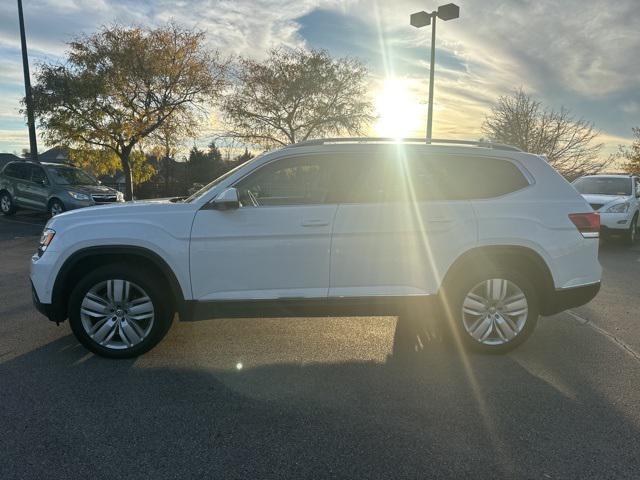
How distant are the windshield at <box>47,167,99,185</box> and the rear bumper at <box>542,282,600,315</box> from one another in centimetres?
1352

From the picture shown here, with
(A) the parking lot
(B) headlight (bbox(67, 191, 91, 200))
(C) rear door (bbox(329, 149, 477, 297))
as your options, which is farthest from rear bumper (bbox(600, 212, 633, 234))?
(B) headlight (bbox(67, 191, 91, 200))

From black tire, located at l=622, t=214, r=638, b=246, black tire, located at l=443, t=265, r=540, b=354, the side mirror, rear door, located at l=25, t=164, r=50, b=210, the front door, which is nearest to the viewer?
the side mirror

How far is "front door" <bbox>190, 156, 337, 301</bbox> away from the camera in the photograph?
3.68 metres

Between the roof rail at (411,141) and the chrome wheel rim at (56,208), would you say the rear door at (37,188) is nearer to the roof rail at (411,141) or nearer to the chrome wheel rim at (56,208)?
the chrome wheel rim at (56,208)

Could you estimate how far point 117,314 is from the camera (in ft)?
12.3

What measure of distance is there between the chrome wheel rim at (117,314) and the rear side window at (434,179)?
199 centimetres

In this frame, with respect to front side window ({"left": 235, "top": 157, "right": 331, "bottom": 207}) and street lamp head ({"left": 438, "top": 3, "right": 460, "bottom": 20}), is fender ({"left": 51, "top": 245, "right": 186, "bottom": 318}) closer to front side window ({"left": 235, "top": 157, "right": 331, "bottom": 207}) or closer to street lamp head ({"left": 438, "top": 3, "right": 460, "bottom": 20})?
front side window ({"left": 235, "top": 157, "right": 331, "bottom": 207})

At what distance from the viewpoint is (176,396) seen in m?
3.25

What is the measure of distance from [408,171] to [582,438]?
7.55ft

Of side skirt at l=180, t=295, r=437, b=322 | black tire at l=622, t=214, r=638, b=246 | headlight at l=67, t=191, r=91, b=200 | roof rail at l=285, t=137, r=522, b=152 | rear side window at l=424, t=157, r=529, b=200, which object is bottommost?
black tire at l=622, t=214, r=638, b=246

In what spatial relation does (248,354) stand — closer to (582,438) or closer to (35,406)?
(35,406)

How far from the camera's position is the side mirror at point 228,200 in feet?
11.7

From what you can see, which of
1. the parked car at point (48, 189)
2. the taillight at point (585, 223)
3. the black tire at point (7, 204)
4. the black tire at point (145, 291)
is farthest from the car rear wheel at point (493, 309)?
the black tire at point (7, 204)

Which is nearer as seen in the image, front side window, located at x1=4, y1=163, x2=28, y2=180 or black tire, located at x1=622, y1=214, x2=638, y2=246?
black tire, located at x1=622, y1=214, x2=638, y2=246
